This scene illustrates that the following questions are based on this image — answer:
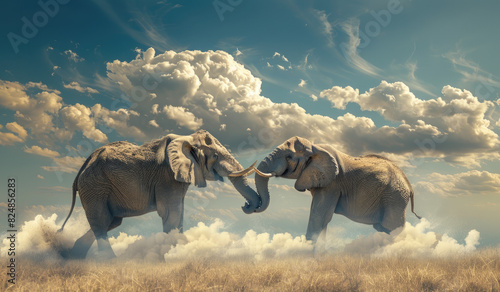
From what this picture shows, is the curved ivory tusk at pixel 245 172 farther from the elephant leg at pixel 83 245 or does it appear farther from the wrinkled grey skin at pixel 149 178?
the elephant leg at pixel 83 245

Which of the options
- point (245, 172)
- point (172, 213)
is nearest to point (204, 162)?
point (245, 172)

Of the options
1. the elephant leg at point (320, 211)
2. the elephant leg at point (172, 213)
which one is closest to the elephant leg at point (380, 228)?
the elephant leg at point (320, 211)

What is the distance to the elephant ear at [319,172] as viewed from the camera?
12.8 metres

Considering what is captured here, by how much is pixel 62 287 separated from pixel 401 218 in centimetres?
1040

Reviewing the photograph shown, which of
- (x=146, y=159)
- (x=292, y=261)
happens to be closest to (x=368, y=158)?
(x=292, y=261)

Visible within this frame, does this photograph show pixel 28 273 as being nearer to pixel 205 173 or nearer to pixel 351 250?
pixel 205 173

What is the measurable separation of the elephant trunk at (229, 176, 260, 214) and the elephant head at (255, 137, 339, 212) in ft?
0.64

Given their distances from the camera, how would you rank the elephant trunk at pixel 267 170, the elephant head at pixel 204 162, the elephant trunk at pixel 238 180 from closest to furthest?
the elephant trunk at pixel 267 170, the elephant head at pixel 204 162, the elephant trunk at pixel 238 180

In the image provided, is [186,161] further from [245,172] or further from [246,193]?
[246,193]

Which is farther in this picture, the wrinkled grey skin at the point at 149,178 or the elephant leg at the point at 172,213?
the wrinkled grey skin at the point at 149,178

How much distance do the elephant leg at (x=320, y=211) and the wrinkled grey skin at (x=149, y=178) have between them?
1.82 metres

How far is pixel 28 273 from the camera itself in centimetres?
961

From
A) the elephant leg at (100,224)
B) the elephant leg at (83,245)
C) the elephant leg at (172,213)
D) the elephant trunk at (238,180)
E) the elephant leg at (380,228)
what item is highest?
the elephant trunk at (238,180)

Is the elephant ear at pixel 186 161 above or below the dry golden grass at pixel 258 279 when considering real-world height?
above
